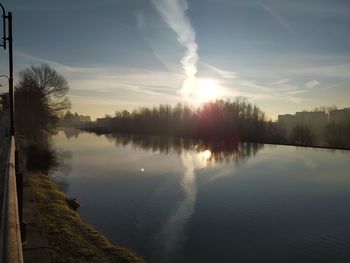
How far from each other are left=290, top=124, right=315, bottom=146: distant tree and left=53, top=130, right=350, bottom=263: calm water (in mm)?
43156

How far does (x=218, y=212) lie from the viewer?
1736cm

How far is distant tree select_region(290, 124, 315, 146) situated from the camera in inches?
2857

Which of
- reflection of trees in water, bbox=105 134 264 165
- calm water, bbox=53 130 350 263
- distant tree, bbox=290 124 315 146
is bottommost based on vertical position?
calm water, bbox=53 130 350 263

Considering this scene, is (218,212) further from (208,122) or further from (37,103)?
(208,122)

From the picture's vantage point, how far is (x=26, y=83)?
6219 centimetres

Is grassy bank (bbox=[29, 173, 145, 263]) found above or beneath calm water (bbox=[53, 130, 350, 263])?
above

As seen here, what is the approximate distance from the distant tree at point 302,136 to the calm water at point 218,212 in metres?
43.2

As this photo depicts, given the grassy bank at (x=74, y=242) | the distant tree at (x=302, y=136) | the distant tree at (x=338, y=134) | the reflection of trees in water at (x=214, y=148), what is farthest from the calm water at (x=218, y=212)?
the distant tree at (x=302, y=136)

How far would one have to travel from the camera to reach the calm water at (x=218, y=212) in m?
12.6

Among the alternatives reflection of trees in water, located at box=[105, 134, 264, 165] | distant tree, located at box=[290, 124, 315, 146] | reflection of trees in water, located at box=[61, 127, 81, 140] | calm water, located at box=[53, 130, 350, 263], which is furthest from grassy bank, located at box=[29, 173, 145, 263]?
reflection of trees in water, located at box=[61, 127, 81, 140]

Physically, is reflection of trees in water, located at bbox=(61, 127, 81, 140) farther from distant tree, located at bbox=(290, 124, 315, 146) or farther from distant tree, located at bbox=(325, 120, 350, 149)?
distant tree, located at bbox=(325, 120, 350, 149)

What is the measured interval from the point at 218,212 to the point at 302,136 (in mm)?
62553

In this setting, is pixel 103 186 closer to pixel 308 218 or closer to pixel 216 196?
pixel 216 196

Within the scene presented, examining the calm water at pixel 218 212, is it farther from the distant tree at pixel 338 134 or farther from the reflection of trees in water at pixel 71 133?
the reflection of trees in water at pixel 71 133
